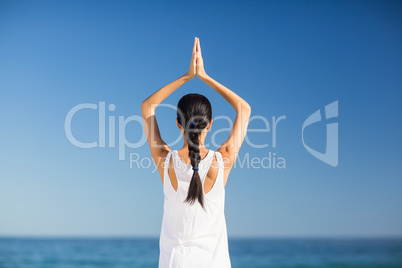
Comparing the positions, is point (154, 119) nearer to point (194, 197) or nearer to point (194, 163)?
point (194, 163)

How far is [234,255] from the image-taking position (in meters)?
18.8

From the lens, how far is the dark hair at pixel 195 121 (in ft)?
6.41

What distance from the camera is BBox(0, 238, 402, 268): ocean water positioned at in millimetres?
16031

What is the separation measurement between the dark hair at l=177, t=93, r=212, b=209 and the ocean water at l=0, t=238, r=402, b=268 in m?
14.0

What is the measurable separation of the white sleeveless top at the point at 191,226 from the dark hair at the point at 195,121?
0.11 feet

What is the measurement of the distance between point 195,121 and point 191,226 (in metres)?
0.48

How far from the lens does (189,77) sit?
228cm

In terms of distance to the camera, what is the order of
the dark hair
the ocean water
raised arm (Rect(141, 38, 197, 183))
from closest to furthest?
1. the dark hair
2. raised arm (Rect(141, 38, 197, 183))
3. the ocean water

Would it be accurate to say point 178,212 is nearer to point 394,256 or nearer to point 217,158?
point 217,158

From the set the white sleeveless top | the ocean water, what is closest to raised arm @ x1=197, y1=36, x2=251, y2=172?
the white sleeveless top

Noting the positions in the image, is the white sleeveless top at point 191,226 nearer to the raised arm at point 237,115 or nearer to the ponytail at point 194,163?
the ponytail at point 194,163

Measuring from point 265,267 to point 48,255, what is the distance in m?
9.25
